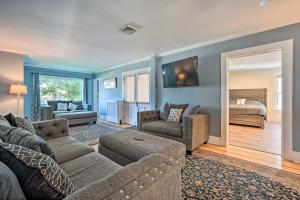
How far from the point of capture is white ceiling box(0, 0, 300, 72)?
2.01 meters

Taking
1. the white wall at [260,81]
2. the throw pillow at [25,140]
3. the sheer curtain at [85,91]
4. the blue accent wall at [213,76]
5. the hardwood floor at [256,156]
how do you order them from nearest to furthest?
the throw pillow at [25,140]
the hardwood floor at [256,156]
the blue accent wall at [213,76]
the white wall at [260,81]
the sheer curtain at [85,91]

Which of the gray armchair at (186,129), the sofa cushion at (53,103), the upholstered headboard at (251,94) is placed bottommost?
the gray armchair at (186,129)

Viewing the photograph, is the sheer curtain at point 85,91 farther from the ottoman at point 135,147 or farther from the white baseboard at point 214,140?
the white baseboard at point 214,140

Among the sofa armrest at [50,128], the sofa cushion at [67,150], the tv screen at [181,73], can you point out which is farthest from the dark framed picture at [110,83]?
the sofa cushion at [67,150]

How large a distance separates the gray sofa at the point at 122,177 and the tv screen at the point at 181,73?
2.73 m

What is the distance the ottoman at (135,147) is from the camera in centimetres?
174

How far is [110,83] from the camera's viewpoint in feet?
21.4

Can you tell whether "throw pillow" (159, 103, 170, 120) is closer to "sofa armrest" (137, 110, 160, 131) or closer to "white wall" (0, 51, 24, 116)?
"sofa armrest" (137, 110, 160, 131)

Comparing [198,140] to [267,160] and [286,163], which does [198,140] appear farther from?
[286,163]

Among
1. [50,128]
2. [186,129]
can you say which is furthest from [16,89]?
[186,129]

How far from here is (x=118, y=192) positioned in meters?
0.60

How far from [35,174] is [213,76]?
3436 millimetres

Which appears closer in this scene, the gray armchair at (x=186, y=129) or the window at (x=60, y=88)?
the gray armchair at (x=186, y=129)

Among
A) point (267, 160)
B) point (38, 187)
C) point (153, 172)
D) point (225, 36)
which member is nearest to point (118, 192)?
point (153, 172)
